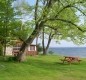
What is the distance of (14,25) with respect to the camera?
111 ft

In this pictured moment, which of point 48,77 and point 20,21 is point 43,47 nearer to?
point 20,21

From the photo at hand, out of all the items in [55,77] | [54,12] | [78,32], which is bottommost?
[55,77]

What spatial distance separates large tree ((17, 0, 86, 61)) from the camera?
108 feet

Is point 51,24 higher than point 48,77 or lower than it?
higher

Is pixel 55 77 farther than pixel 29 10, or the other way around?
pixel 29 10

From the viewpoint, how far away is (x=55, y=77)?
78.4 ft

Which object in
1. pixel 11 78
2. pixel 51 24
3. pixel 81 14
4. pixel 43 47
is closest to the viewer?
pixel 11 78

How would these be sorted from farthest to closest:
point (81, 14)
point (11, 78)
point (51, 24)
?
point (51, 24) < point (81, 14) < point (11, 78)

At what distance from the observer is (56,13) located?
33906mm

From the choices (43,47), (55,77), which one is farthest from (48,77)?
(43,47)

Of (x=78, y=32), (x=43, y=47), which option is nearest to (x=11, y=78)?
(x=78, y=32)

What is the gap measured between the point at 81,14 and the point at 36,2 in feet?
18.6

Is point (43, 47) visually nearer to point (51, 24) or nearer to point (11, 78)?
point (51, 24)

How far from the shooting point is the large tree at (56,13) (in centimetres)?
3278
